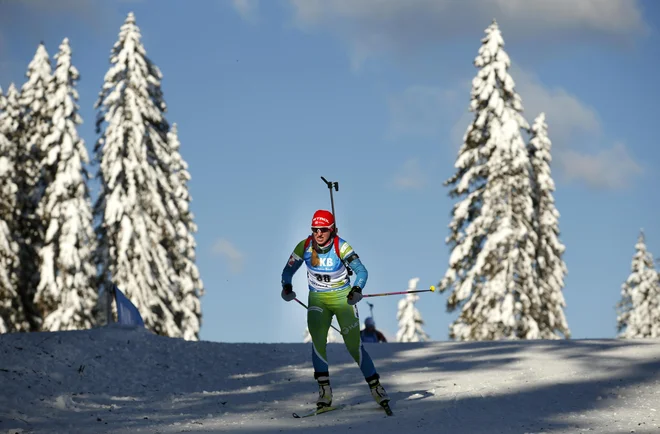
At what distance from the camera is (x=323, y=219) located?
9.73m

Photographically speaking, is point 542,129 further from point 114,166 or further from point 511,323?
point 114,166

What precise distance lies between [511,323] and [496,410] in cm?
2105

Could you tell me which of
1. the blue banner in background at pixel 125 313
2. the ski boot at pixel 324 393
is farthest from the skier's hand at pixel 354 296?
the blue banner in background at pixel 125 313

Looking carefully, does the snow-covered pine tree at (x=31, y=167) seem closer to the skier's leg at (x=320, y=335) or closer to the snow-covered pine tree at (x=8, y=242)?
the snow-covered pine tree at (x=8, y=242)

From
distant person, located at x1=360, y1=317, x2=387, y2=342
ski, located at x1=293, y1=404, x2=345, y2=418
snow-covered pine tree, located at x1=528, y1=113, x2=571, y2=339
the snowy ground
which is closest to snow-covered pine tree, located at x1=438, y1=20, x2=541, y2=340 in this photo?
snow-covered pine tree, located at x1=528, y1=113, x2=571, y2=339

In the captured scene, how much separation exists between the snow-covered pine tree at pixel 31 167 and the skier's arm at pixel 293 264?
27.1 metres

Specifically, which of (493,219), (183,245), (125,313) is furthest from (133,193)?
(125,313)

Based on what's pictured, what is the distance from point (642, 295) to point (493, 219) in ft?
59.2

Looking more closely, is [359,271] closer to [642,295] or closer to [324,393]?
[324,393]

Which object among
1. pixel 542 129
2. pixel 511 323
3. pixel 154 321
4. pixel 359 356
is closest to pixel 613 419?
pixel 359 356

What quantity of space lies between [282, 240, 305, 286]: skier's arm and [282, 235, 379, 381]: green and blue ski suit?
14mm

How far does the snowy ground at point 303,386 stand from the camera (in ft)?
29.8

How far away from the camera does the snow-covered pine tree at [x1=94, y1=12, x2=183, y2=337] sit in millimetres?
33750

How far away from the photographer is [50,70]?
120 feet
